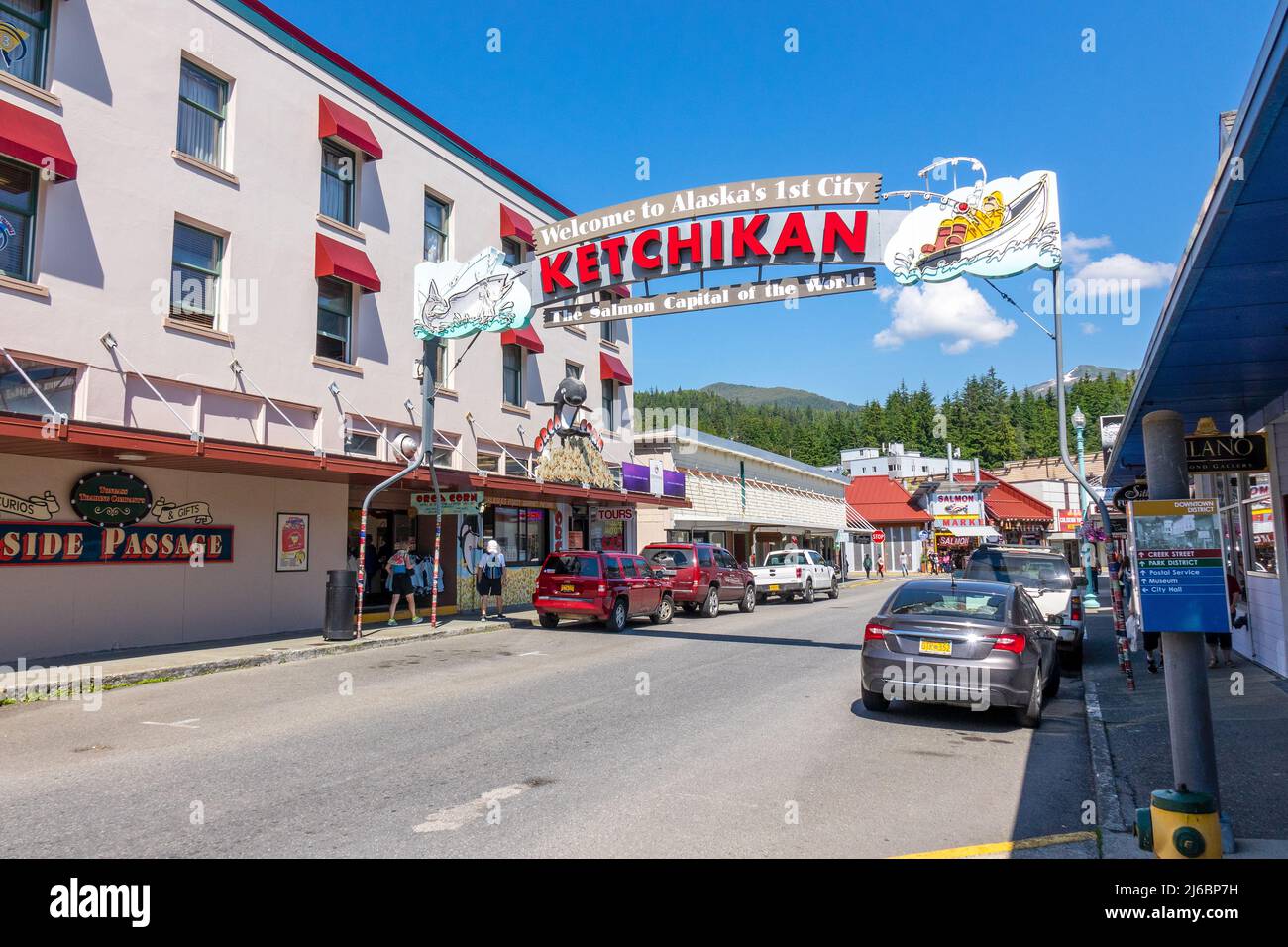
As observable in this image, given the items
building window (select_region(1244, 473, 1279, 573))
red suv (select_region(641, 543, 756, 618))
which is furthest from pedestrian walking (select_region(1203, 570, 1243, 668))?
red suv (select_region(641, 543, 756, 618))

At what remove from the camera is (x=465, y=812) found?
5801mm

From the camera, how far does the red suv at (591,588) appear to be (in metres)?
18.2

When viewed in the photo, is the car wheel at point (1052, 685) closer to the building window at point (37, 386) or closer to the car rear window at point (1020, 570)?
the car rear window at point (1020, 570)

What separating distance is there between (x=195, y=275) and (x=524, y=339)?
10.0 meters

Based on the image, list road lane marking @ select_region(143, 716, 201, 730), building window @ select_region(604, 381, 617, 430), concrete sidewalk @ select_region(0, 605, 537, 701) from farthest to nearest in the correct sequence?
building window @ select_region(604, 381, 617, 430) < concrete sidewalk @ select_region(0, 605, 537, 701) < road lane marking @ select_region(143, 716, 201, 730)

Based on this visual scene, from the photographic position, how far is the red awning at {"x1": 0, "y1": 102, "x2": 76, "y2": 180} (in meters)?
12.1

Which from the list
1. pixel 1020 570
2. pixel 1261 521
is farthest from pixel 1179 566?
pixel 1020 570

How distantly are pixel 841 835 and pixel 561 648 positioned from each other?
1027cm

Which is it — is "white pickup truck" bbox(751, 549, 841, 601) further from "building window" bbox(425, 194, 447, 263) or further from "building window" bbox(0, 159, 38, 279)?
"building window" bbox(0, 159, 38, 279)

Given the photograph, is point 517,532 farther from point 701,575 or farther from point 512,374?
point 701,575

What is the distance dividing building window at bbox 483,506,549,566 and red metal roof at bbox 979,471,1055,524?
46.9 metres
